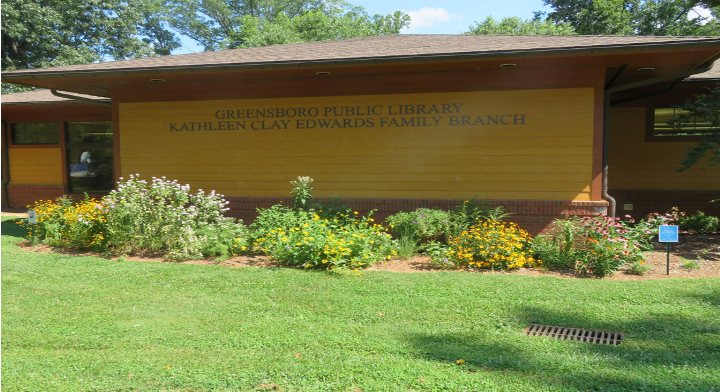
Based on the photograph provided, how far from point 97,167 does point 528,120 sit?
38.1 feet

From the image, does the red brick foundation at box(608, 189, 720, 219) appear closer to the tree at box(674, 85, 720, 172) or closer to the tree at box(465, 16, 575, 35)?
the tree at box(674, 85, 720, 172)

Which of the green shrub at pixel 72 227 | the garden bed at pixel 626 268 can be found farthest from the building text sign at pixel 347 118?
the garden bed at pixel 626 268

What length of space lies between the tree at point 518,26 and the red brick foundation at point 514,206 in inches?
786

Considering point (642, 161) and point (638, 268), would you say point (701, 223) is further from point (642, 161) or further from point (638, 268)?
point (638, 268)

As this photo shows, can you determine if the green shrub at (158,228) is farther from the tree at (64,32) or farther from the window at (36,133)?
the tree at (64,32)

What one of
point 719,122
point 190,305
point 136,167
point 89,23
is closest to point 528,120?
point 719,122

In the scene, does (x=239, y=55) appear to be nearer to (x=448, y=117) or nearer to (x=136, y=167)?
(x=136, y=167)

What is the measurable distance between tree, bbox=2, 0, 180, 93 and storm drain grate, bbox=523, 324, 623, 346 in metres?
20.4

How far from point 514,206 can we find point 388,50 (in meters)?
3.40

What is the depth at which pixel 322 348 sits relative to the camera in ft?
13.6

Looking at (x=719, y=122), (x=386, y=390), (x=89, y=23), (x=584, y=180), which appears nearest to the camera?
(x=386, y=390)

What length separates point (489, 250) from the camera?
22.7 ft

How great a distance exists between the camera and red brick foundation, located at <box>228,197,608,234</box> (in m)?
8.09

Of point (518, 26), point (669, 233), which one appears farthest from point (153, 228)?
point (518, 26)
